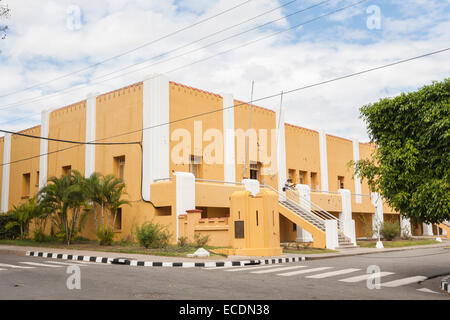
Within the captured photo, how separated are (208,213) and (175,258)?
8803 mm

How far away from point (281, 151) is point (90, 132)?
39.4 feet

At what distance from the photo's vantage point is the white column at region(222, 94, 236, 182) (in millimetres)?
25156

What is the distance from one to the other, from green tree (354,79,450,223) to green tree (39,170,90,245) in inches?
562

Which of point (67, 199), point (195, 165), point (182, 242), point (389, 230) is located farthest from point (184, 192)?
point (389, 230)

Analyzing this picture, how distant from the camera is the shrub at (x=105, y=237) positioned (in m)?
20.9

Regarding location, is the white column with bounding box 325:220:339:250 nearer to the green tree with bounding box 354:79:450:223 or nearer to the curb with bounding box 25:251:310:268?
the curb with bounding box 25:251:310:268

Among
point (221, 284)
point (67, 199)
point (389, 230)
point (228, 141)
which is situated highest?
point (228, 141)

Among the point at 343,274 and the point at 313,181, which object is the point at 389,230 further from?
the point at 343,274

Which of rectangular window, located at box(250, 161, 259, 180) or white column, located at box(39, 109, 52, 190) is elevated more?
white column, located at box(39, 109, 52, 190)

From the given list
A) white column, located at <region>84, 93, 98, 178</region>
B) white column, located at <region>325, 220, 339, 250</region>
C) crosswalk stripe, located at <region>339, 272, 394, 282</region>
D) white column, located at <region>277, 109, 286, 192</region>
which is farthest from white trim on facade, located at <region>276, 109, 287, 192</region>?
crosswalk stripe, located at <region>339, 272, 394, 282</region>

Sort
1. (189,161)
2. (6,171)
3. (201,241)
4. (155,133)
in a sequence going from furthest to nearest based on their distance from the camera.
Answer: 1. (6,171)
2. (189,161)
3. (155,133)
4. (201,241)

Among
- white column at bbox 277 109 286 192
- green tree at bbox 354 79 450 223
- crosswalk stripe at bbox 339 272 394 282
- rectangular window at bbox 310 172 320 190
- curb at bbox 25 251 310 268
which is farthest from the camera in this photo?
rectangular window at bbox 310 172 320 190

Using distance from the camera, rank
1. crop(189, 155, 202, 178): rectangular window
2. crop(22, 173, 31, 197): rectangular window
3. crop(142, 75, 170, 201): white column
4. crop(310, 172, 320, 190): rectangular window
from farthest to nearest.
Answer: crop(310, 172, 320, 190): rectangular window
crop(22, 173, 31, 197): rectangular window
crop(189, 155, 202, 178): rectangular window
crop(142, 75, 170, 201): white column

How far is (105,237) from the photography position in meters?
20.9
